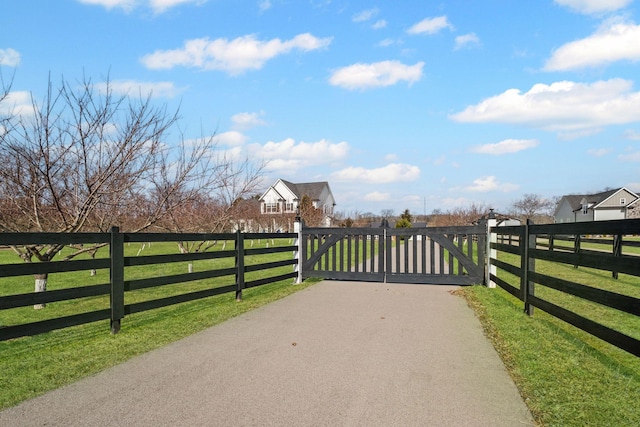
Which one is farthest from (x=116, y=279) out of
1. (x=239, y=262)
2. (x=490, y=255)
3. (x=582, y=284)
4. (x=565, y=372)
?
(x=490, y=255)

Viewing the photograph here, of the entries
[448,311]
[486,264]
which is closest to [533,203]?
[486,264]

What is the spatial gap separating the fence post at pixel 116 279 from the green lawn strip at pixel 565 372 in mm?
4637

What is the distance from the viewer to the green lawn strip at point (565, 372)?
2.93 m

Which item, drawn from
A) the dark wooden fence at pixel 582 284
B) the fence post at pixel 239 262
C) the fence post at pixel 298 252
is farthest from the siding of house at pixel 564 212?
the fence post at pixel 239 262

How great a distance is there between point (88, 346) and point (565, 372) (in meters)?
4.96

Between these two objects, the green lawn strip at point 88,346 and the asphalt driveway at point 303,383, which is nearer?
the asphalt driveway at point 303,383

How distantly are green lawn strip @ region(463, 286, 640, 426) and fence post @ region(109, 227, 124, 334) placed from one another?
464 cm

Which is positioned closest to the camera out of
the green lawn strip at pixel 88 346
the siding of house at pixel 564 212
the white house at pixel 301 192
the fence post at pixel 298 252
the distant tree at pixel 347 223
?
the green lawn strip at pixel 88 346

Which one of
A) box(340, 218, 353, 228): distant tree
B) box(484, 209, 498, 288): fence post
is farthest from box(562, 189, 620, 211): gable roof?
box(484, 209, 498, 288): fence post

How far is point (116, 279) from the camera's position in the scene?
17.7ft

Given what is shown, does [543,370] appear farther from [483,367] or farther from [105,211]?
[105,211]

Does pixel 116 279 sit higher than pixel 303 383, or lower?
higher

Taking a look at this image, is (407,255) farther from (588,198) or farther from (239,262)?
(588,198)

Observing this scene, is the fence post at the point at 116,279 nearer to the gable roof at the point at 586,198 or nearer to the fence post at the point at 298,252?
the fence post at the point at 298,252
